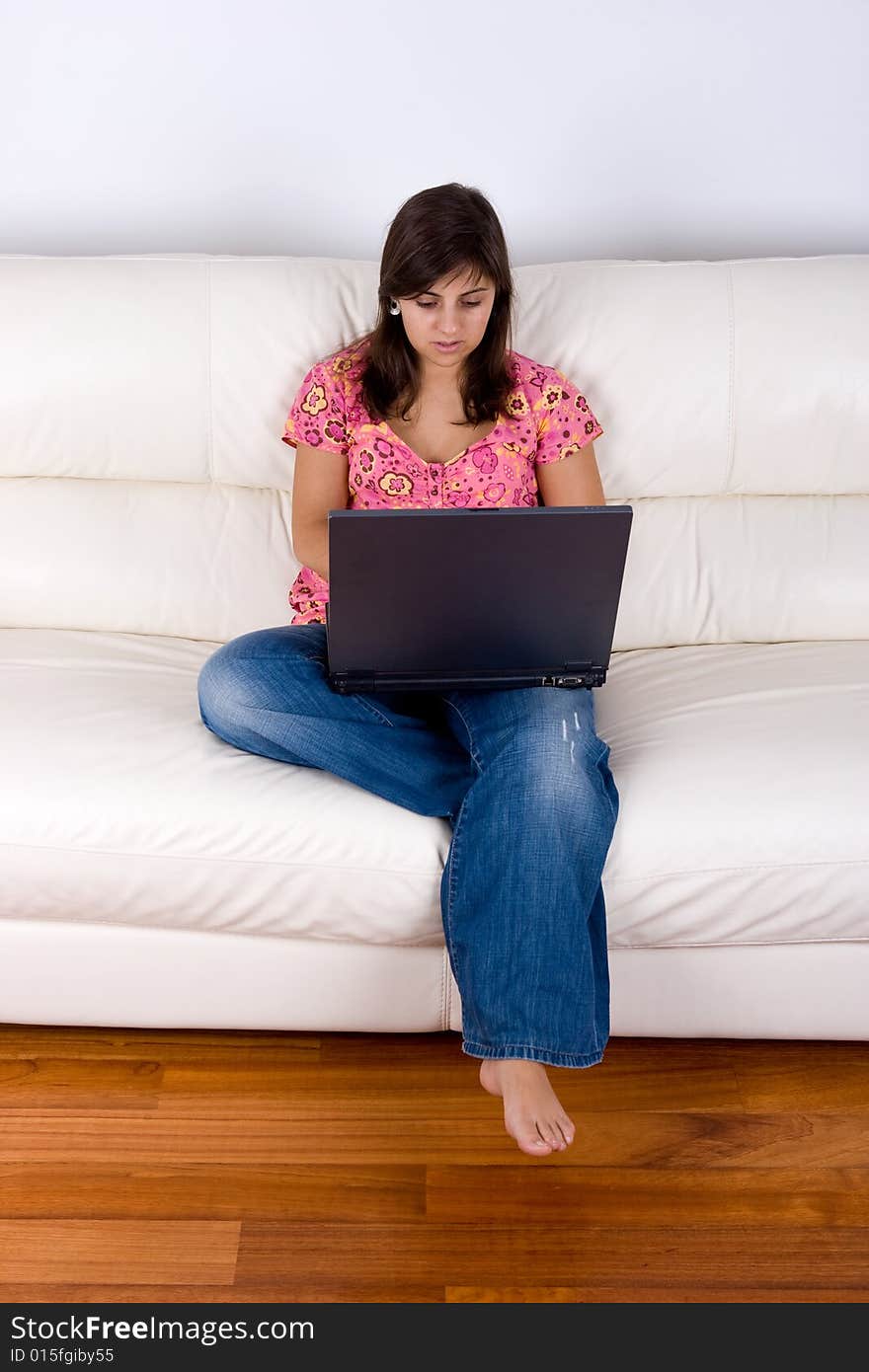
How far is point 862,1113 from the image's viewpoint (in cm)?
149

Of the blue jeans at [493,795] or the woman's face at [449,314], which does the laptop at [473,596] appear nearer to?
the blue jeans at [493,795]

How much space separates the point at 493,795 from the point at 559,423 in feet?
2.01

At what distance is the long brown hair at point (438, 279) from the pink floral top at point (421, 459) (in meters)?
0.03

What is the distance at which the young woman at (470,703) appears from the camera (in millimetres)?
1290

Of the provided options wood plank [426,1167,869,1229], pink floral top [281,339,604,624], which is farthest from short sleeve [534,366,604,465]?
wood plank [426,1167,869,1229]

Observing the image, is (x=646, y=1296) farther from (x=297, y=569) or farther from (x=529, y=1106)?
(x=297, y=569)

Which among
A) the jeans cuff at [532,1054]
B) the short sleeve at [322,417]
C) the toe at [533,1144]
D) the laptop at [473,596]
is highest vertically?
the short sleeve at [322,417]

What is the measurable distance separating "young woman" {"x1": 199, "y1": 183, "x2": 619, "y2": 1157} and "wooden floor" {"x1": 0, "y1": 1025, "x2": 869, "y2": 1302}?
0.14 m

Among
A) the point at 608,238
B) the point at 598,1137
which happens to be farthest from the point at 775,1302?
the point at 608,238

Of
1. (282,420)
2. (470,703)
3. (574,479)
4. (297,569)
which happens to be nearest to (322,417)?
(282,420)

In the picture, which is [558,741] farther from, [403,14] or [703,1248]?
[403,14]

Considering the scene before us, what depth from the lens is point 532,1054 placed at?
1.27 m

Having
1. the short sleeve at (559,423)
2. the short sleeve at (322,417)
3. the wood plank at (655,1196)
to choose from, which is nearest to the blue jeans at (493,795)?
the wood plank at (655,1196)

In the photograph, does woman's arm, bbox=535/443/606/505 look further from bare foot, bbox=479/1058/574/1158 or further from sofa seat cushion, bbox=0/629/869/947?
bare foot, bbox=479/1058/574/1158
